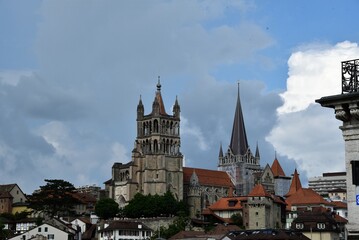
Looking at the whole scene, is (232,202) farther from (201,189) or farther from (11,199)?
(11,199)

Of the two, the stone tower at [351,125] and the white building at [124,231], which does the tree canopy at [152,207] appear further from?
the stone tower at [351,125]

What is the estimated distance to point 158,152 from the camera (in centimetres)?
17362

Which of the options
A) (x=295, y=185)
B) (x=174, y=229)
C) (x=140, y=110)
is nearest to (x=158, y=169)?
(x=140, y=110)

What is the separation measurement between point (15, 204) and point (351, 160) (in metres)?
152

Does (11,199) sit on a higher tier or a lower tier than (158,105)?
lower

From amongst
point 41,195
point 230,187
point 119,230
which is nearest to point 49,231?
point 119,230

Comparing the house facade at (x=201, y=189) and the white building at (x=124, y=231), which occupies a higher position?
the house facade at (x=201, y=189)

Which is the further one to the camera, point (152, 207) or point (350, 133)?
point (152, 207)

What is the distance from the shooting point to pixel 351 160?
1545 cm

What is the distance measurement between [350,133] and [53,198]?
128022 millimetres

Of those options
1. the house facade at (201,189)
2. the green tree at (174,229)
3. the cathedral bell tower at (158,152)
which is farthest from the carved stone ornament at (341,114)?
the house facade at (201,189)

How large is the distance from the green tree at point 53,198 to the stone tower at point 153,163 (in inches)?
1119

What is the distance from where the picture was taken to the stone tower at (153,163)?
556 feet

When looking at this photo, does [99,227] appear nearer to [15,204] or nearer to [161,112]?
[15,204]
